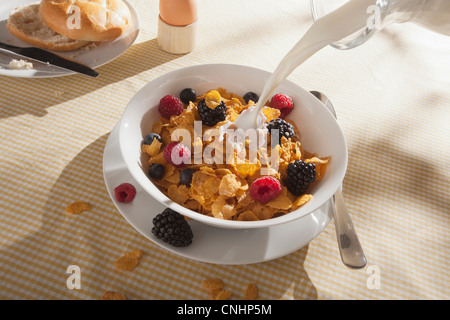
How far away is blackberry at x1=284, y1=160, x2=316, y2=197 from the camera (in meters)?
0.72

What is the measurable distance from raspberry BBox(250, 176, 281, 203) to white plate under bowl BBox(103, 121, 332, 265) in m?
0.07

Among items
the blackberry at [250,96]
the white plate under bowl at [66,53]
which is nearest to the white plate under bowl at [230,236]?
the blackberry at [250,96]

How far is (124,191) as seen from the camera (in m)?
0.74

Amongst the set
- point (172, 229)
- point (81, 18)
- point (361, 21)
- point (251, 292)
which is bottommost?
point (251, 292)

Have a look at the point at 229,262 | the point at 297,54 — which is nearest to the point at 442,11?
the point at 297,54

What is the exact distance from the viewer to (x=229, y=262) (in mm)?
687

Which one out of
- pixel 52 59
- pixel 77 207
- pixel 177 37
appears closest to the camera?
pixel 77 207

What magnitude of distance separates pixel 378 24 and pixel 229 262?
19.0 inches

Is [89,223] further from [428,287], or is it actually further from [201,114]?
[428,287]

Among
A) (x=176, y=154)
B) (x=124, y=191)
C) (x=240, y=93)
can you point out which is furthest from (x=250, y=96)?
(x=124, y=191)

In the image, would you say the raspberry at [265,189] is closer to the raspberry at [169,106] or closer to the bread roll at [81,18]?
the raspberry at [169,106]

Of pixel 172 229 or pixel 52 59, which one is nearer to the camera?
pixel 172 229

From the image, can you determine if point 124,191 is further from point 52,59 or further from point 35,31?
point 35,31

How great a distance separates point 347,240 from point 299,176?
0.46 feet
